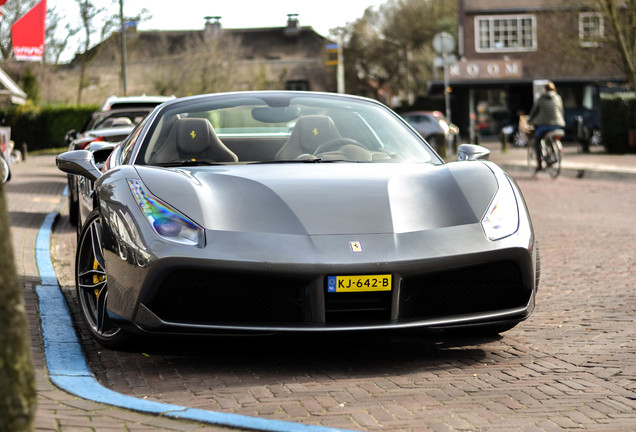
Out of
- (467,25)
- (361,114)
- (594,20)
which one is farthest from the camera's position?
(467,25)

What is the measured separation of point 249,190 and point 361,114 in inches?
58.4

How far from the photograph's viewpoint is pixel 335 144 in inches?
223

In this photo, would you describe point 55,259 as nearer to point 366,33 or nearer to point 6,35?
point 6,35

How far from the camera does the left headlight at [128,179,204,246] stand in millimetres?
4379

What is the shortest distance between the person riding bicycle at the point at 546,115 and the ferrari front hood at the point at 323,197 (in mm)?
14138

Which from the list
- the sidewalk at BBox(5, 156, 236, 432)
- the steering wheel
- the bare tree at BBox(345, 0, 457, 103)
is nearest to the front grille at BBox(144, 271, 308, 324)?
the sidewalk at BBox(5, 156, 236, 432)

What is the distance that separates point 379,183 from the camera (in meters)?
4.86

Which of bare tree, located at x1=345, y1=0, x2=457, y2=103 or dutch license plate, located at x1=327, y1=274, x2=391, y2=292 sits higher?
bare tree, located at x1=345, y1=0, x2=457, y2=103

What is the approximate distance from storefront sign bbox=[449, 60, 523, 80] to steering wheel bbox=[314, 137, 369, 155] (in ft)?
149

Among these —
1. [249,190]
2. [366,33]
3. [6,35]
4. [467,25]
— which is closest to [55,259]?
[249,190]

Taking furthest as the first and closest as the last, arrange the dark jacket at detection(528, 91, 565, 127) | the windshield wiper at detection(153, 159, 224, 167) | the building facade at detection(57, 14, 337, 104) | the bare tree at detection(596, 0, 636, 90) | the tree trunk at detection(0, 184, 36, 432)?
the building facade at detection(57, 14, 337, 104), the bare tree at detection(596, 0, 636, 90), the dark jacket at detection(528, 91, 565, 127), the windshield wiper at detection(153, 159, 224, 167), the tree trunk at detection(0, 184, 36, 432)

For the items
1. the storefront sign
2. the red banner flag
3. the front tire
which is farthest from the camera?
the storefront sign

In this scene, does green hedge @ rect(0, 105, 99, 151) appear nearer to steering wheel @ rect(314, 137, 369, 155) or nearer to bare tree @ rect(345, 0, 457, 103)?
bare tree @ rect(345, 0, 457, 103)

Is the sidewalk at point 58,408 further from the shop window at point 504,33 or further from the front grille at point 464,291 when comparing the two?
the shop window at point 504,33
